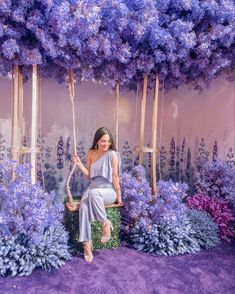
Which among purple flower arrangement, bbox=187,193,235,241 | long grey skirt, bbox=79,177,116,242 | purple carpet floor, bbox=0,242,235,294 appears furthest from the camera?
purple flower arrangement, bbox=187,193,235,241

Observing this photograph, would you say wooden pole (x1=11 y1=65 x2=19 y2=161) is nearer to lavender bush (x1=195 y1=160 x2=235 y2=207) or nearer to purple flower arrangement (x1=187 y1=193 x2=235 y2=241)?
purple flower arrangement (x1=187 y1=193 x2=235 y2=241)

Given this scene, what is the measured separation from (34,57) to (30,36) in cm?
26

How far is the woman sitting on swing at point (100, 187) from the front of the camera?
156 inches

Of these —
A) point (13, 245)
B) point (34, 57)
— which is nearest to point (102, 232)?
point (13, 245)

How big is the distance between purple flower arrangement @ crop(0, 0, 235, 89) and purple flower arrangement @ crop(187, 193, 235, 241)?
1758 mm

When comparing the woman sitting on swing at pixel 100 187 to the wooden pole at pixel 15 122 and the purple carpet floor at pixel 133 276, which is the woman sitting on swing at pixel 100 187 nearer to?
the purple carpet floor at pixel 133 276

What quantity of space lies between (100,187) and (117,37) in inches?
67.0

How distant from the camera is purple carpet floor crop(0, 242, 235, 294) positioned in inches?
134

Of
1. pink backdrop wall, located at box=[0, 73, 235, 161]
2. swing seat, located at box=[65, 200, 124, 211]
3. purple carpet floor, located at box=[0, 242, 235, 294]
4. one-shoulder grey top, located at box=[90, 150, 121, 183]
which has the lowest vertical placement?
purple carpet floor, located at box=[0, 242, 235, 294]

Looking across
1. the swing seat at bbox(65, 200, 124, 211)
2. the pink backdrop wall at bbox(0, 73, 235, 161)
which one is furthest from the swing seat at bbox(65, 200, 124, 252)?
the pink backdrop wall at bbox(0, 73, 235, 161)

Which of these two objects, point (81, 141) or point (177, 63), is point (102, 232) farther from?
point (177, 63)

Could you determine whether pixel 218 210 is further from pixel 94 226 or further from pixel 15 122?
pixel 15 122

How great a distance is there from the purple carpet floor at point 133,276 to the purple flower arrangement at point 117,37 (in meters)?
2.15

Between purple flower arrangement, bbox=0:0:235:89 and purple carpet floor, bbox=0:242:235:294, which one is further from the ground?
purple flower arrangement, bbox=0:0:235:89
